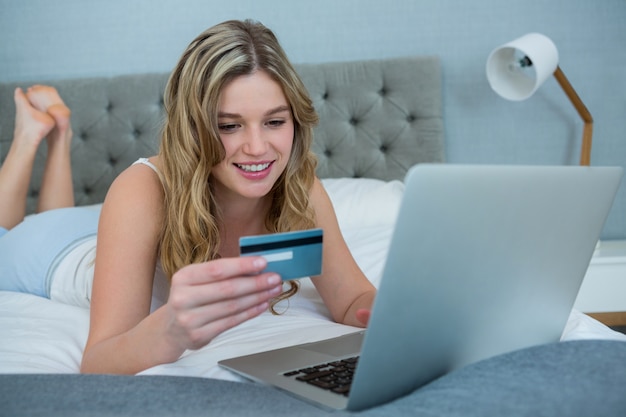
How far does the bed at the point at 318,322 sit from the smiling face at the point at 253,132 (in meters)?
0.30

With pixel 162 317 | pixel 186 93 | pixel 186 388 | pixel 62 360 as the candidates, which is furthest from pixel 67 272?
pixel 186 388

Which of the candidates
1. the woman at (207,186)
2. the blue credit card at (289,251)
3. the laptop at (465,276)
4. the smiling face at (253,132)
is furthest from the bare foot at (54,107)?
the blue credit card at (289,251)

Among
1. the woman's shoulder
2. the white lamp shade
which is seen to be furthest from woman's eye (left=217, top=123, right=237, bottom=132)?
the white lamp shade

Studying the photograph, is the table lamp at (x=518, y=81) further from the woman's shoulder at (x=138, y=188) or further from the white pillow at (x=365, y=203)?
the woman's shoulder at (x=138, y=188)

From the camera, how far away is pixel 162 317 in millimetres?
914

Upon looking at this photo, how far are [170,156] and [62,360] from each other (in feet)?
1.43

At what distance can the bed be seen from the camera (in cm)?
70

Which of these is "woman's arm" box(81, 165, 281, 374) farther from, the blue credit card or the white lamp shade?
the white lamp shade

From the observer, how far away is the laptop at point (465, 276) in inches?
25.3

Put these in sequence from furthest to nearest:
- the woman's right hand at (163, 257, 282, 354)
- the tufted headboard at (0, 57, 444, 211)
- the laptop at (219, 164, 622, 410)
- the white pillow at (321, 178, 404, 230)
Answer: the tufted headboard at (0, 57, 444, 211) → the white pillow at (321, 178, 404, 230) → the woman's right hand at (163, 257, 282, 354) → the laptop at (219, 164, 622, 410)

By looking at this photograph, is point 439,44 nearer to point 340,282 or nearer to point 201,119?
point 340,282

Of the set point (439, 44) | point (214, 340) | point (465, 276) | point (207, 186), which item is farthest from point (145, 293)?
point (439, 44)

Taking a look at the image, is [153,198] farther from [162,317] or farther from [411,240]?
[411,240]

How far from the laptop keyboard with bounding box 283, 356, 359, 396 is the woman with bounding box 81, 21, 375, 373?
5.8 inches
